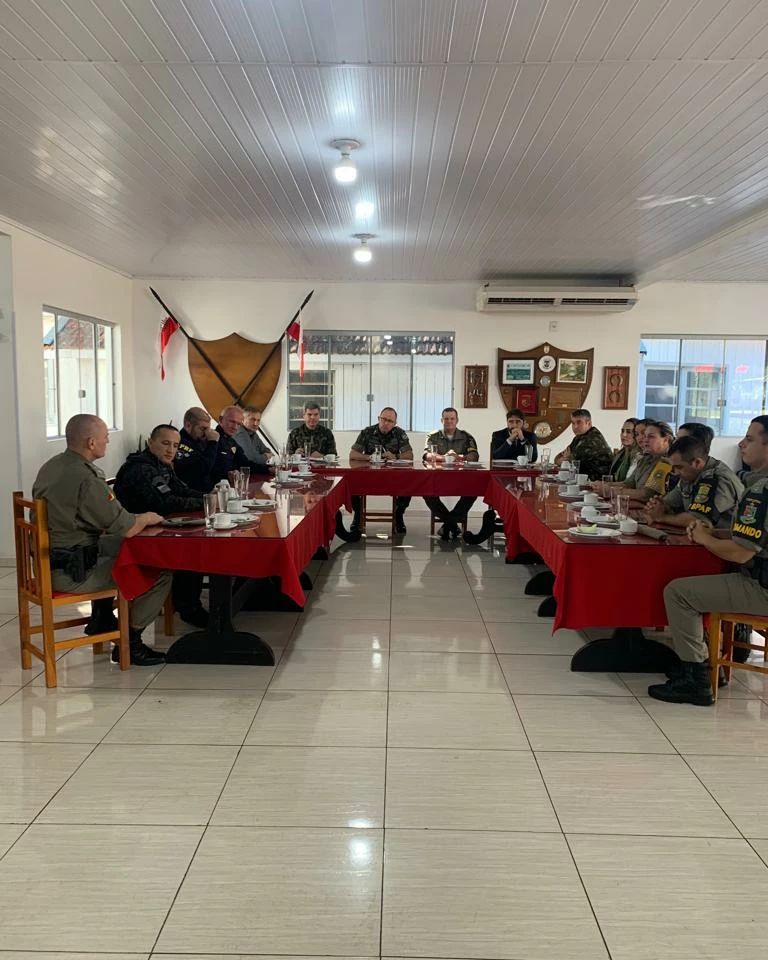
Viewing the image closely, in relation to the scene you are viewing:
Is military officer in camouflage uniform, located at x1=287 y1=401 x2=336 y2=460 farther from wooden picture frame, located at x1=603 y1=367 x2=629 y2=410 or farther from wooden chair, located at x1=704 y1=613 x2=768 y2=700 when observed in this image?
wooden chair, located at x1=704 y1=613 x2=768 y2=700

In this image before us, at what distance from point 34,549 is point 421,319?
19.3 feet

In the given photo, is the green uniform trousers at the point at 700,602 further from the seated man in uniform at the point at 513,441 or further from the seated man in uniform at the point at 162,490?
the seated man in uniform at the point at 513,441

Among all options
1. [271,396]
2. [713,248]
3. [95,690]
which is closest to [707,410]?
[713,248]

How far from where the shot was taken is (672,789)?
258 cm

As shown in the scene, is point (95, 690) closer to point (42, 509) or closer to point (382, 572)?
point (42, 509)

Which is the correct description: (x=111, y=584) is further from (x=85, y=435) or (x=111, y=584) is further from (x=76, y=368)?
(x=76, y=368)

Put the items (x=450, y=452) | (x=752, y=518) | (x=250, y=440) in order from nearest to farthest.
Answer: (x=752, y=518)
(x=250, y=440)
(x=450, y=452)

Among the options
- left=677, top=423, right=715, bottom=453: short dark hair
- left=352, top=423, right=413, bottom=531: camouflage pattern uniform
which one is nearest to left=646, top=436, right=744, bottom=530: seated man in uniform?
left=677, top=423, right=715, bottom=453: short dark hair

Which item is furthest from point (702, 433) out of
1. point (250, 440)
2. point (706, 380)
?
point (706, 380)

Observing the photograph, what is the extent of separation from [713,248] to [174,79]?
4851 millimetres

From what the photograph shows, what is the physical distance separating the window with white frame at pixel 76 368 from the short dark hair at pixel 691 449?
491 centimetres

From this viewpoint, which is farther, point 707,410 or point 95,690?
point 707,410

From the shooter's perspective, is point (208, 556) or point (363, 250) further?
point (363, 250)

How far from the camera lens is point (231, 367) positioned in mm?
8398
